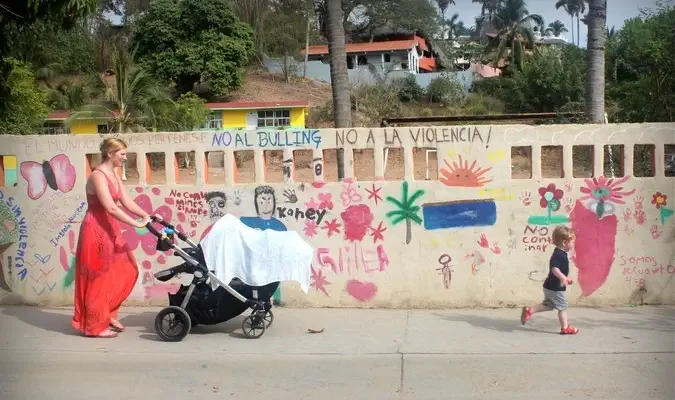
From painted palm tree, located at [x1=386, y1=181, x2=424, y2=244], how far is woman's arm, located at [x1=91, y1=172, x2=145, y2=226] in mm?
2579

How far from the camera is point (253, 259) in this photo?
6688mm

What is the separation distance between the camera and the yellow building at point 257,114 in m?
34.1

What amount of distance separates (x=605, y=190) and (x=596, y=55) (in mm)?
3354

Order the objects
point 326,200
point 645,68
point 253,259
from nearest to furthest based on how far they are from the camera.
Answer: point 253,259 → point 326,200 → point 645,68

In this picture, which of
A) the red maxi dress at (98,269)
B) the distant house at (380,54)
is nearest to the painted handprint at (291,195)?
the red maxi dress at (98,269)

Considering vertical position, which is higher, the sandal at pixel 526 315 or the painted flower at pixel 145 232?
the painted flower at pixel 145 232

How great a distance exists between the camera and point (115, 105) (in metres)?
25.9

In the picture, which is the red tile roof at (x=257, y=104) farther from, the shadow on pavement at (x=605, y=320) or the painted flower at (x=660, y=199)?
the shadow on pavement at (x=605, y=320)

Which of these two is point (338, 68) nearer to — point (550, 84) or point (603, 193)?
point (603, 193)

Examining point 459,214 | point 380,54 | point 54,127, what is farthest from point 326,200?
point 380,54

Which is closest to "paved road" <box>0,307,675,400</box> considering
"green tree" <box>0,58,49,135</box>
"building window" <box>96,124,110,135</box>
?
"green tree" <box>0,58,49,135</box>

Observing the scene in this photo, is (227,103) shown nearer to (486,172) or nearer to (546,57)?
(546,57)

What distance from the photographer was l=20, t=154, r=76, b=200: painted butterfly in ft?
26.7

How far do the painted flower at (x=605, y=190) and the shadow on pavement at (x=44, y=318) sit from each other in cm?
510
